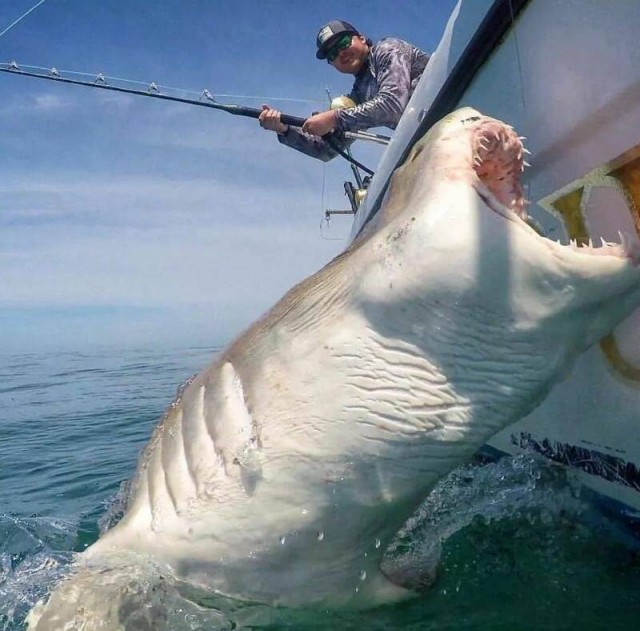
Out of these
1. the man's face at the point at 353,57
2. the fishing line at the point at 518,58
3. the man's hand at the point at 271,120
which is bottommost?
the fishing line at the point at 518,58

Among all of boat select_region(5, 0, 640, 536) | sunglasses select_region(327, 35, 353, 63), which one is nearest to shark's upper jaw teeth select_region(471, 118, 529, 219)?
boat select_region(5, 0, 640, 536)

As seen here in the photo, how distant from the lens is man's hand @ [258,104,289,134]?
521 cm

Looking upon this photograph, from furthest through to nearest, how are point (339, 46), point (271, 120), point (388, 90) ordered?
1. point (271, 120)
2. point (339, 46)
3. point (388, 90)

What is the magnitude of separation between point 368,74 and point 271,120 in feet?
2.64

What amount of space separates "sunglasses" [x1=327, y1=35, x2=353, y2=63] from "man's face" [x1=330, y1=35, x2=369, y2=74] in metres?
0.02

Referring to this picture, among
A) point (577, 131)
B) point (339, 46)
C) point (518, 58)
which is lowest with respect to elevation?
point (577, 131)

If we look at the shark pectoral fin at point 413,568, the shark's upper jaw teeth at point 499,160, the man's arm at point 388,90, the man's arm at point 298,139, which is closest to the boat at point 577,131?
the shark's upper jaw teeth at point 499,160

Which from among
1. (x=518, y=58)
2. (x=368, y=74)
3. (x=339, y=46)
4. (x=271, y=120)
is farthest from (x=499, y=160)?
(x=271, y=120)

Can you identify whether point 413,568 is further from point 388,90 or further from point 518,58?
point 388,90

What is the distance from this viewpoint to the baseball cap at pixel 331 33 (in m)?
4.60

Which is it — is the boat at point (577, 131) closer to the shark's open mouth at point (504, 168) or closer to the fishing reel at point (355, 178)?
the shark's open mouth at point (504, 168)

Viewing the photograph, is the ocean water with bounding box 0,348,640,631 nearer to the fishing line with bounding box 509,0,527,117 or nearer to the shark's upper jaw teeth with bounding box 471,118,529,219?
the shark's upper jaw teeth with bounding box 471,118,529,219

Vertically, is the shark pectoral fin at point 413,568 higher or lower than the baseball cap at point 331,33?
lower

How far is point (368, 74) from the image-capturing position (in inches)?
190
